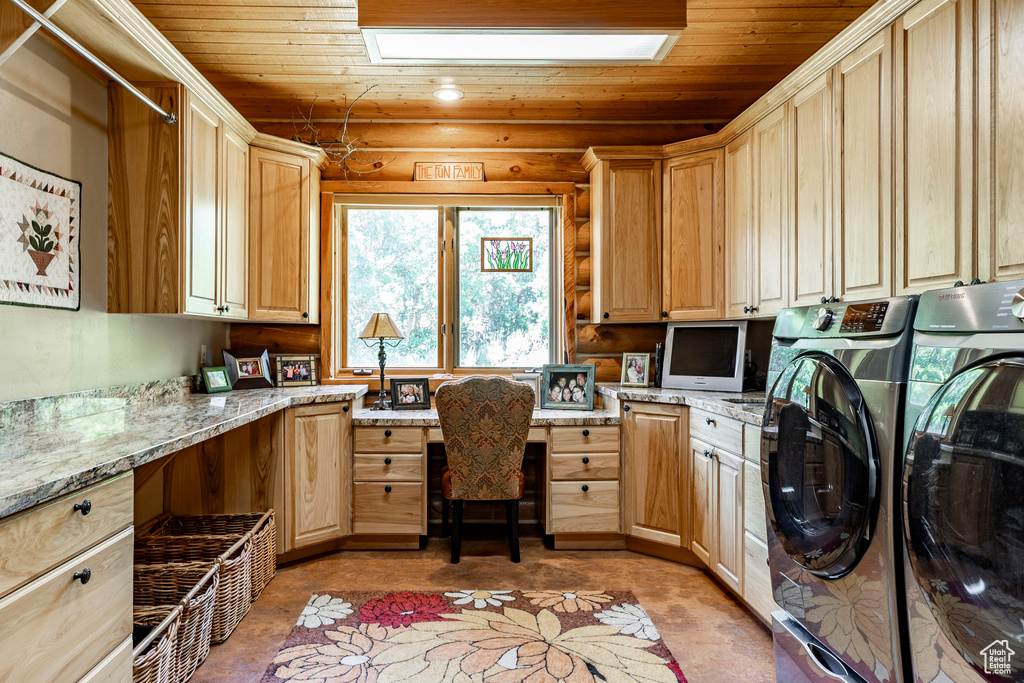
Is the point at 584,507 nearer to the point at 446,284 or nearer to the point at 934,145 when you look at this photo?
the point at 446,284

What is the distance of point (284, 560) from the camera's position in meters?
2.89

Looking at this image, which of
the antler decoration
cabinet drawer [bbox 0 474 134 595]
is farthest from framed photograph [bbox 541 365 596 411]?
cabinet drawer [bbox 0 474 134 595]

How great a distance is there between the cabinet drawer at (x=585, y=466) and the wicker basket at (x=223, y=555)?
1602mm

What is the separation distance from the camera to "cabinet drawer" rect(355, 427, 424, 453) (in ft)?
10.2

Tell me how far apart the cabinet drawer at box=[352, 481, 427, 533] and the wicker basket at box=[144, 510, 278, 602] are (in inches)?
18.3

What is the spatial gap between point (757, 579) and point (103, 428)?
2.47m

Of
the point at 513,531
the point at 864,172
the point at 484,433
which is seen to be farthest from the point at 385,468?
the point at 864,172

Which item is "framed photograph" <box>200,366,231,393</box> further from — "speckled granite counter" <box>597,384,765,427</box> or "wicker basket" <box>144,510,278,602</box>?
"speckled granite counter" <box>597,384,765,427</box>

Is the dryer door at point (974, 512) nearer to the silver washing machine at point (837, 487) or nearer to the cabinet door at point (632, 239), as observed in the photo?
the silver washing machine at point (837, 487)

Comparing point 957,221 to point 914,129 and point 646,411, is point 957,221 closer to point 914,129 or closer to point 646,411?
point 914,129

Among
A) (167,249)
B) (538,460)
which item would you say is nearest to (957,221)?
(538,460)

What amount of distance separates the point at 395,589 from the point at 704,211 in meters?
2.65

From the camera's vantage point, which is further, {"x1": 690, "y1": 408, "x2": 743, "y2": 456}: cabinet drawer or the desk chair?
the desk chair

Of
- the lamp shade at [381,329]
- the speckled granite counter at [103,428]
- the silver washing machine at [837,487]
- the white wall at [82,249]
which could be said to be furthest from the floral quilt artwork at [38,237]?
the silver washing machine at [837,487]
